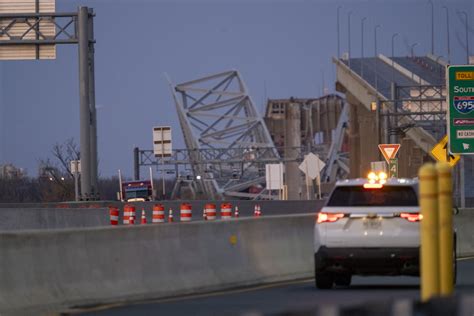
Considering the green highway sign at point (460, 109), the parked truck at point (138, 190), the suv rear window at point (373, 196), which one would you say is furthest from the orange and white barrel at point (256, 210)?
Answer: the suv rear window at point (373, 196)

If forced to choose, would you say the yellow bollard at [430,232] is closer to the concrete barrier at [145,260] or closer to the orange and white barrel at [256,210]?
the concrete barrier at [145,260]

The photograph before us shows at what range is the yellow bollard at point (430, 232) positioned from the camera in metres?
9.34

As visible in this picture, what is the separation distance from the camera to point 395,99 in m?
65.8

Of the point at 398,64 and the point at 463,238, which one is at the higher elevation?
the point at 398,64

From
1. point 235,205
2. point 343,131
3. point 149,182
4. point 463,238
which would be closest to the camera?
point 463,238

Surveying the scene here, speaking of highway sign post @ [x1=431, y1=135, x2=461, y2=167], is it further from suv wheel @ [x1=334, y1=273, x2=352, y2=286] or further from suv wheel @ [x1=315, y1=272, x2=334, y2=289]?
suv wheel @ [x1=315, y1=272, x2=334, y2=289]

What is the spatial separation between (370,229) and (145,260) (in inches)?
128

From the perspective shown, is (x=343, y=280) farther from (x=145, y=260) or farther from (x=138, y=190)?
(x=138, y=190)

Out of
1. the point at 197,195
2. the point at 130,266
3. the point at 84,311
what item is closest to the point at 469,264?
the point at 130,266

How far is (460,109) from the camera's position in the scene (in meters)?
29.3

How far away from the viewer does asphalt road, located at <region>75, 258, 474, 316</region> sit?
15.5 meters

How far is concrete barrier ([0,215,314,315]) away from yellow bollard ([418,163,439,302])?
7.14 meters

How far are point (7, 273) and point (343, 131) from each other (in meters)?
148

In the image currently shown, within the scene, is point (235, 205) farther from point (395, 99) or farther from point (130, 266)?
point (130, 266)
